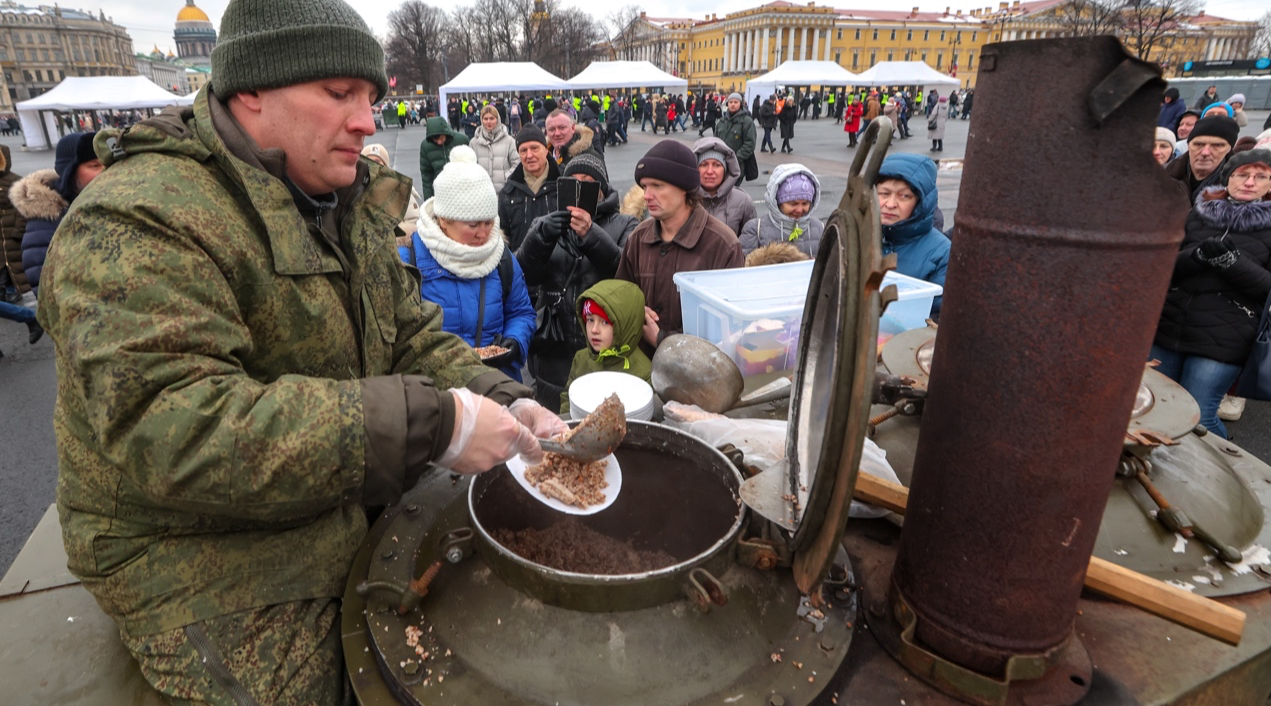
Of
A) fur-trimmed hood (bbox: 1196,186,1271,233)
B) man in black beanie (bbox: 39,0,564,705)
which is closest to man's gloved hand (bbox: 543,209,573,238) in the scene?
man in black beanie (bbox: 39,0,564,705)

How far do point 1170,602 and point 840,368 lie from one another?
0.76m

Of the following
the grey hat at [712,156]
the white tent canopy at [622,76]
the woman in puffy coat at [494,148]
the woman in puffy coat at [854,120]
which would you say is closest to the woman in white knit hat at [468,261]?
the grey hat at [712,156]

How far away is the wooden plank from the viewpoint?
3.69ft

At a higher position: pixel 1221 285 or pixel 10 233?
pixel 1221 285

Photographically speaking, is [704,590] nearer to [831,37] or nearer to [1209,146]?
[1209,146]

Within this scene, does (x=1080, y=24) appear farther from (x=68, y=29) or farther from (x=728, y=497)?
(x=68, y=29)

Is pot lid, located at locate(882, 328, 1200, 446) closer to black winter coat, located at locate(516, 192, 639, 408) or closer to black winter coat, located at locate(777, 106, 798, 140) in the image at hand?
black winter coat, located at locate(516, 192, 639, 408)

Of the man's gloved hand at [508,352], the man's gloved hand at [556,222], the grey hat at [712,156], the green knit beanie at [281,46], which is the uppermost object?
the green knit beanie at [281,46]

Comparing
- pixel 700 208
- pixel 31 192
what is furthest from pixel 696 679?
pixel 31 192

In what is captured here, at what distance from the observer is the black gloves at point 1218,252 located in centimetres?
364

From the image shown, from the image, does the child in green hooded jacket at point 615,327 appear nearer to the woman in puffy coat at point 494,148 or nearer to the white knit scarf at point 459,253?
the white knit scarf at point 459,253

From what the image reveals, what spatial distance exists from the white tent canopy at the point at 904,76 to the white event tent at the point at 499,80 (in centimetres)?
1176

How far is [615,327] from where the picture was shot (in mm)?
3078

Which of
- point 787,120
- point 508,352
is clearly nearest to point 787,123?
point 787,120
